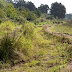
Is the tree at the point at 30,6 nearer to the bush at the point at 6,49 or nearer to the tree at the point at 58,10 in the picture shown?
the tree at the point at 58,10

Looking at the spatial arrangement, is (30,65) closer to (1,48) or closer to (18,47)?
(18,47)

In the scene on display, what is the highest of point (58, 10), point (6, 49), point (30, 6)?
point (30, 6)

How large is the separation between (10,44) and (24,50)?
767 millimetres

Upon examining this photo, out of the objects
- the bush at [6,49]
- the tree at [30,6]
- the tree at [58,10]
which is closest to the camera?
the bush at [6,49]

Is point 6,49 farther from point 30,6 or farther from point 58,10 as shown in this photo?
point 30,6

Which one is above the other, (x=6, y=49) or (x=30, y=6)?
(x=30, y=6)

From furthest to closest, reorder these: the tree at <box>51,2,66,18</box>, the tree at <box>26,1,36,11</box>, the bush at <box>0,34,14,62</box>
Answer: the tree at <box>26,1,36,11</box> → the tree at <box>51,2,66,18</box> → the bush at <box>0,34,14,62</box>

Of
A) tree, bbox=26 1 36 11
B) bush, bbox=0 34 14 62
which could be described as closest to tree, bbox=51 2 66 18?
tree, bbox=26 1 36 11

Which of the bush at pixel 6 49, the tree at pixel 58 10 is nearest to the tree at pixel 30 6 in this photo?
the tree at pixel 58 10

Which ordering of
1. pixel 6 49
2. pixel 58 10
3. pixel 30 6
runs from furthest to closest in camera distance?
pixel 30 6 → pixel 58 10 → pixel 6 49

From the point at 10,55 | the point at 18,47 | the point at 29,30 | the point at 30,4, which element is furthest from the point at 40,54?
the point at 30,4

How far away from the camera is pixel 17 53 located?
404 centimetres

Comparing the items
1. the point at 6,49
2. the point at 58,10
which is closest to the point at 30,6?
the point at 58,10

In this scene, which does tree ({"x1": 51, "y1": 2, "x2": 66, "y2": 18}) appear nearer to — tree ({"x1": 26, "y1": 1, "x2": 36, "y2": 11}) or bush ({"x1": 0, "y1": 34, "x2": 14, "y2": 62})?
tree ({"x1": 26, "y1": 1, "x2": 36, "y2": 11})
